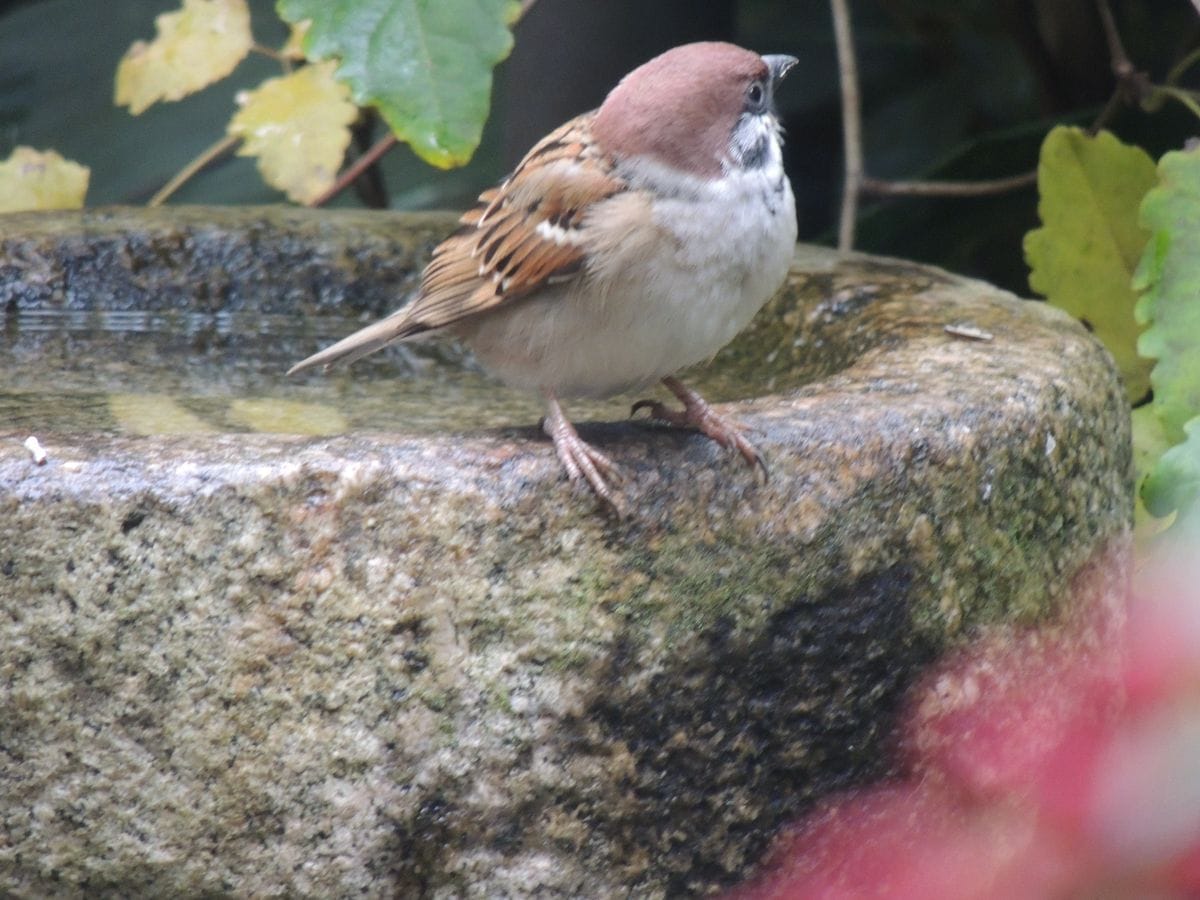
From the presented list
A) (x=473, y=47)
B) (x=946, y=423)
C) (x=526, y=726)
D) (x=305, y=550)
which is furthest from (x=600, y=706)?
(x=473, y=47)

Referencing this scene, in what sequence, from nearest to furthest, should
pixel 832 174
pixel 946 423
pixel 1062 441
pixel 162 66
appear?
pixel 946 423
pixel 1062 441
pixel 162 66
pixel 832 174

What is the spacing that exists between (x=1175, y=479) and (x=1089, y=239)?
1276mm

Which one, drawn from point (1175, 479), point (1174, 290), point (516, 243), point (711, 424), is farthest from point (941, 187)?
point (711, 424)

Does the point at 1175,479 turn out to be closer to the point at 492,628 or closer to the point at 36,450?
the point at 492,628

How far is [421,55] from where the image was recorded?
3012mm

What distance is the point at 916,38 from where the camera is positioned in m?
5.75

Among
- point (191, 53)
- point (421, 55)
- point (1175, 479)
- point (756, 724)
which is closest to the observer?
point (756, 724)

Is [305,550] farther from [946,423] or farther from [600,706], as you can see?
[946,423]

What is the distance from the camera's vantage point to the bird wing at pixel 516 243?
2400 mm

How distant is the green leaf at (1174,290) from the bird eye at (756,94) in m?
0.90

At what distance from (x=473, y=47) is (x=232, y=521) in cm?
139

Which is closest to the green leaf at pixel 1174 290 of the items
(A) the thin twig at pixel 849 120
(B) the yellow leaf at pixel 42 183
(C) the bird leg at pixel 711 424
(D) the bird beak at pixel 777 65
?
(D) the bird beak at pixel 777 65

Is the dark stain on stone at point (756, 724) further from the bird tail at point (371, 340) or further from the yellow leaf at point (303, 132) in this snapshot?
the yellow leaf at point (303, 132)

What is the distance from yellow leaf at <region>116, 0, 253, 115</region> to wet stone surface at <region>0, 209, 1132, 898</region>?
2.13m
